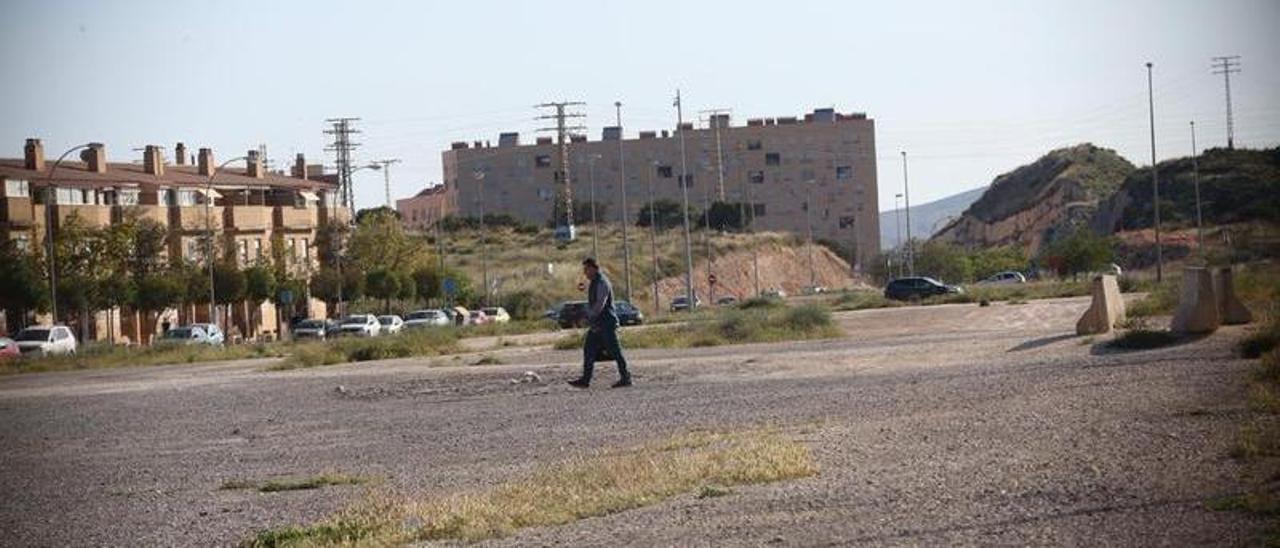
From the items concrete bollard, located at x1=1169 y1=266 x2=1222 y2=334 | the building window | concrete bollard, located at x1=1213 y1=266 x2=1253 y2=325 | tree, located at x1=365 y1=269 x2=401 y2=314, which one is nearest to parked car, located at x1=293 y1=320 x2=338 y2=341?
the building window

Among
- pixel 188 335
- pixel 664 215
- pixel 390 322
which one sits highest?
pixel 664 215

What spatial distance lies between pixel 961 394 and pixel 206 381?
78.3 feet

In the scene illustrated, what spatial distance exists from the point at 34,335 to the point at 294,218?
153 feet

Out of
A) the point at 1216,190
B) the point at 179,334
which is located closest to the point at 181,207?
the point at 179,334

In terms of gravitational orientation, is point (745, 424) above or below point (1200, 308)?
below

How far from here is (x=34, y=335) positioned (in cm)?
6378

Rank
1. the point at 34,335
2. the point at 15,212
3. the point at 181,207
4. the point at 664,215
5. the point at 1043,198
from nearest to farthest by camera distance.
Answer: the point at 34,335, the point at 15,212, the point at 181,207, the point at 1043,198, the point at 664,215

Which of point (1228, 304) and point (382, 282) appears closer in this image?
point (1228, 304)

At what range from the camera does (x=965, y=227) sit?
197m

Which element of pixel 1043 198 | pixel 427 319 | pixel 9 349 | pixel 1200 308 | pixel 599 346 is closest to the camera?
pixel 599 346

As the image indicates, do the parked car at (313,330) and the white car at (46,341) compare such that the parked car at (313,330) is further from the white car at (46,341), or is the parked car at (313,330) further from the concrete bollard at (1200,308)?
the concrete bollard at (1200,308)

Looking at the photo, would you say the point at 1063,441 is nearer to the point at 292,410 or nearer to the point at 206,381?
the point at 292,410

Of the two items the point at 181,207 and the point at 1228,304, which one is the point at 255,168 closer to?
the point at 181,207

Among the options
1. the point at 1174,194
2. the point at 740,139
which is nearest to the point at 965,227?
the point at 740,139
